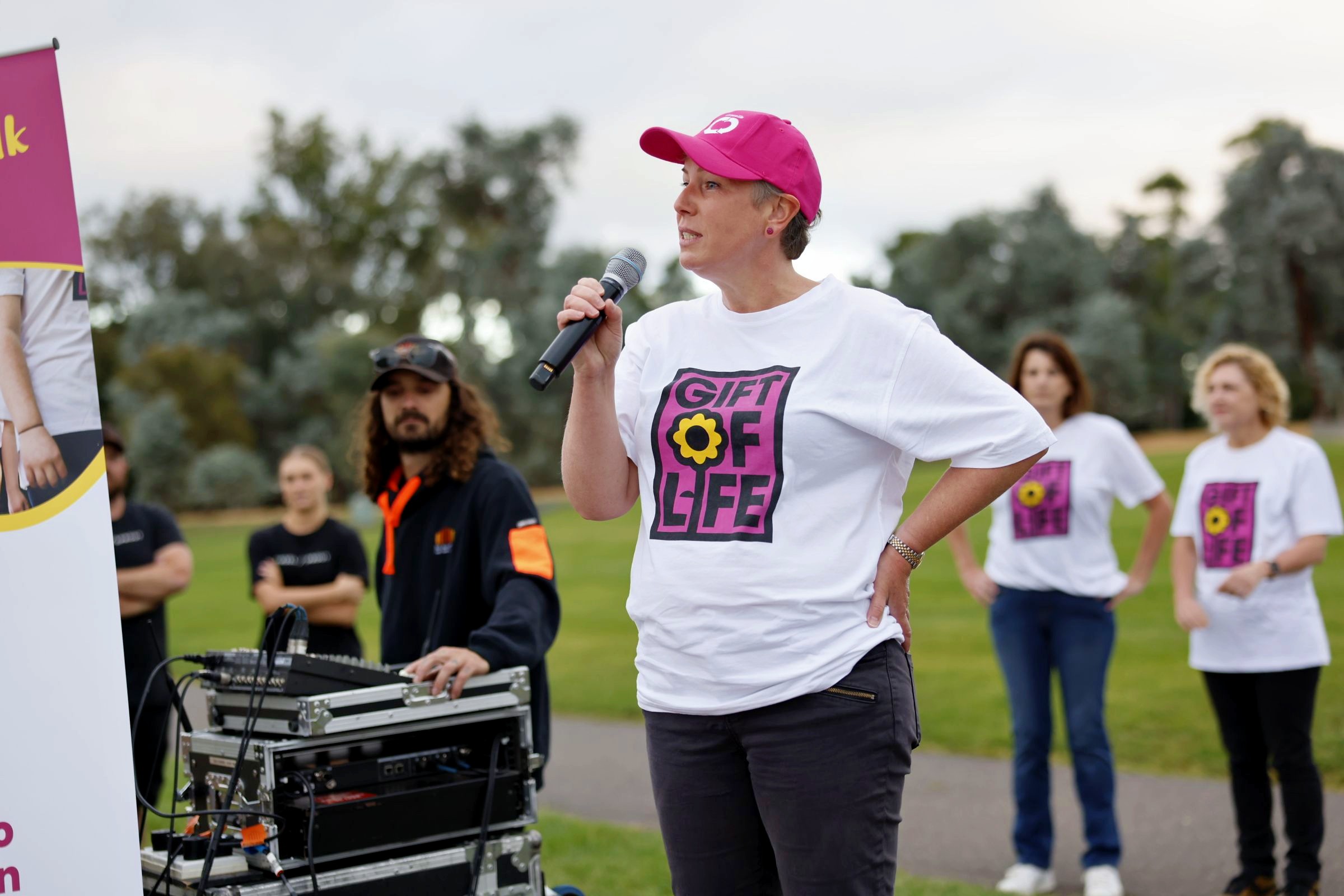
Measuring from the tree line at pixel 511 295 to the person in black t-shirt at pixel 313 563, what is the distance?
30.4 metres

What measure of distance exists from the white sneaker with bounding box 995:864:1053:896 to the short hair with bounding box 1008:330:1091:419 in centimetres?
206

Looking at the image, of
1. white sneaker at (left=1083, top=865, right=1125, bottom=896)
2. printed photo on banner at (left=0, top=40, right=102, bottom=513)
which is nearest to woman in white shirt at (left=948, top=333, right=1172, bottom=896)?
white sneaker at (left=1083, top=865, right=1125, bottom=896)

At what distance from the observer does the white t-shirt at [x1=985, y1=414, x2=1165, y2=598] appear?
5.57m

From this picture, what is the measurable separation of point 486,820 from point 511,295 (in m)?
51.5

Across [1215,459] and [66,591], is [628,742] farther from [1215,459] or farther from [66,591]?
[66,591]

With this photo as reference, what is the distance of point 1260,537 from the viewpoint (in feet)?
17.4

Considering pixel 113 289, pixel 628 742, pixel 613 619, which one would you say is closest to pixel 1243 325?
pixel 613 619

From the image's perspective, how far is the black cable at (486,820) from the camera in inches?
145

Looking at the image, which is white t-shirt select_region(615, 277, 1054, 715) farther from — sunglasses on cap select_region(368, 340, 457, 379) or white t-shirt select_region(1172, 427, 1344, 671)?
white t-shirt select_region(1172, 427, 1344, 671)

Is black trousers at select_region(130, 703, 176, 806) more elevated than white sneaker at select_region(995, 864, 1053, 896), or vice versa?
black trousers at select_region(130, 703, 176, 806)

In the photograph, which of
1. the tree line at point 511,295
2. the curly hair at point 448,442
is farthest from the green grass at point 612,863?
the tree line at point 511,295

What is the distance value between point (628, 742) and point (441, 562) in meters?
5.40

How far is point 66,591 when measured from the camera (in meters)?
2.73

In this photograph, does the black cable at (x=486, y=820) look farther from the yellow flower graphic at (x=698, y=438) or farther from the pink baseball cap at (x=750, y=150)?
the pink baseball cap at (x=750, y=150)
